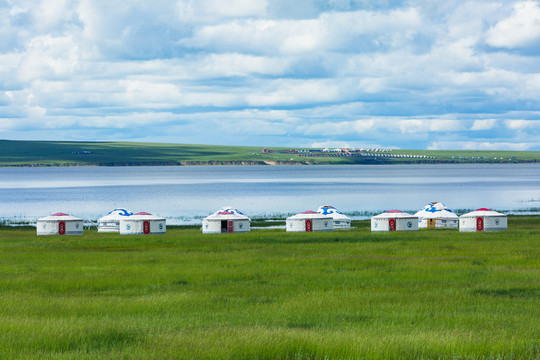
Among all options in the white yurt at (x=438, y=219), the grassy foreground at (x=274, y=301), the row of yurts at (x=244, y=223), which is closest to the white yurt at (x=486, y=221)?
the row of yurts at (x=244, y=223)

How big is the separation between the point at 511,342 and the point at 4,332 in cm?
1269

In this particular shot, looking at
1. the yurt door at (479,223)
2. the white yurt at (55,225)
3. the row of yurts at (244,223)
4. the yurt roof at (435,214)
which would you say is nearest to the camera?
the yurt door at (479,223)

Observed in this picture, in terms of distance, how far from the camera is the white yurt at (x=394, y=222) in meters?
70.1

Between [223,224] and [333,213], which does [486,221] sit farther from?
[223,224]

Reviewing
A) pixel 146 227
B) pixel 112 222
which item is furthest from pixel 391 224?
pixel 112 222

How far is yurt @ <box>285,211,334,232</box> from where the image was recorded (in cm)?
7169

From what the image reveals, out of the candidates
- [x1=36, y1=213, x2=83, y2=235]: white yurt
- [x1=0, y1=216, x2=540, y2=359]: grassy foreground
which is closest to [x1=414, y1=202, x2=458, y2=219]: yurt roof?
[x1=0, y1=216, x2=540, y2=359]: grassy foreground

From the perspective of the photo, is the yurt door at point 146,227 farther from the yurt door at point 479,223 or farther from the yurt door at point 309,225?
the yurt door at point 479,223

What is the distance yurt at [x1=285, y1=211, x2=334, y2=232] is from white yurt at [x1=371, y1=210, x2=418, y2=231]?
4.77 metres

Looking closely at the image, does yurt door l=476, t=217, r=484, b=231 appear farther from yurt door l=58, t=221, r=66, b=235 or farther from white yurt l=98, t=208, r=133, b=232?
yurt door l=58, t=221, r=66, b=235

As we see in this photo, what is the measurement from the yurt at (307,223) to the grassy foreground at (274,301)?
1839 cm

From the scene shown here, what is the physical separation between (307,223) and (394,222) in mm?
7980

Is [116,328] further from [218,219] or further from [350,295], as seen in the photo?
[218,219]

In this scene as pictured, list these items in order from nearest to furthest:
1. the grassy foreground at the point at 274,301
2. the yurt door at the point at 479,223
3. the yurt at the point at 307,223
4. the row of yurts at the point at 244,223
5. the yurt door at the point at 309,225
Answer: the grassy foreground at the point at 274,301 < the yurt door at the point at 479,223 < the row of yurts at the point at 244,223 < the yurt at the point at 307,223 < the yurt door at the point at 309,225
